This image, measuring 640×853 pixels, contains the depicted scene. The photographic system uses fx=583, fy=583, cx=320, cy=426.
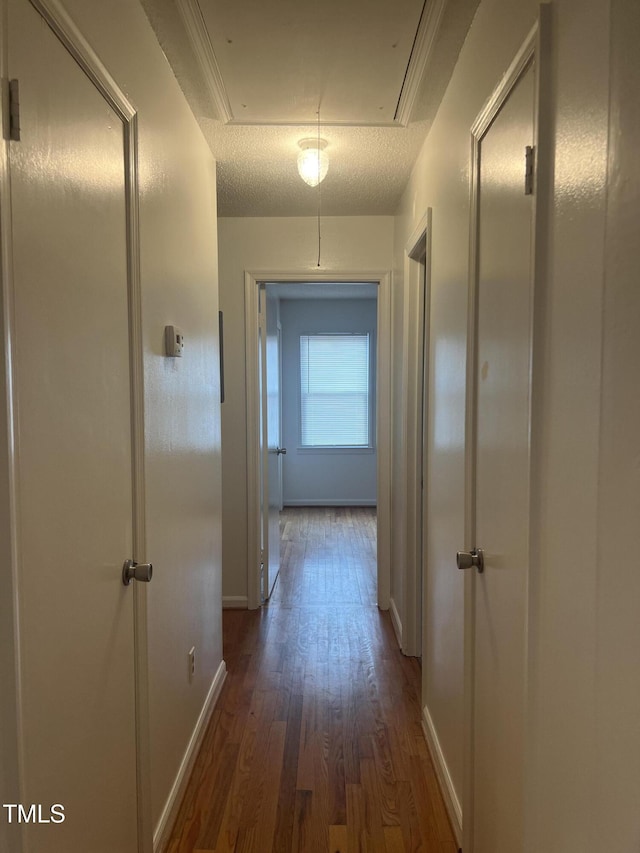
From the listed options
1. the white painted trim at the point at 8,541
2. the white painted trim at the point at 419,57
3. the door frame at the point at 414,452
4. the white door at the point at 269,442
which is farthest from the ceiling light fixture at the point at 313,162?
the white painted trim at the point at 8,541

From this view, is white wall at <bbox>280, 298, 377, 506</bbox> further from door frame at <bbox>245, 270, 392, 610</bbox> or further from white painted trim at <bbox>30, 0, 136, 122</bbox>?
white painted trim at <bbox>30, 0, 136, 122</bbox>

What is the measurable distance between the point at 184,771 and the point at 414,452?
172 cm

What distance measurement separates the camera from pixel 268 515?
12.9ft

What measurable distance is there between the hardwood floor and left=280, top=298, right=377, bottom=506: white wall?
3316 millimetres

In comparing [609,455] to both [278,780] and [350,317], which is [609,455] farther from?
[350,317]

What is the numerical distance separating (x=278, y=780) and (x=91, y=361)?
164cm

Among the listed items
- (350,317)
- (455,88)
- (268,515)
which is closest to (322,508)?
(350,317)

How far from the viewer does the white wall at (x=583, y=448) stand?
0.80 m

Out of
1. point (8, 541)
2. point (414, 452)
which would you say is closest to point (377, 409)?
point (414, 452)

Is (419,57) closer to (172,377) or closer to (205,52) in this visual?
(205,52)

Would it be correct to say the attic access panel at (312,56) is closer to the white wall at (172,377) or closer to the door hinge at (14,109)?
the white wall at (172,377)

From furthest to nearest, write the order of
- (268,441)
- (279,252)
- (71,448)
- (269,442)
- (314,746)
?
1. (269,442)
2. (268,441)
3. (279,252)
4. (314,746)
5. (71,448)

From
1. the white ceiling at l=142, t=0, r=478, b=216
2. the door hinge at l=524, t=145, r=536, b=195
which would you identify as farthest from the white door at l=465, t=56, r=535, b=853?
the white ceiling at l=142, t=0, r=478, b=216

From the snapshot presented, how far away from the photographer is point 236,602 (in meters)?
3.72
